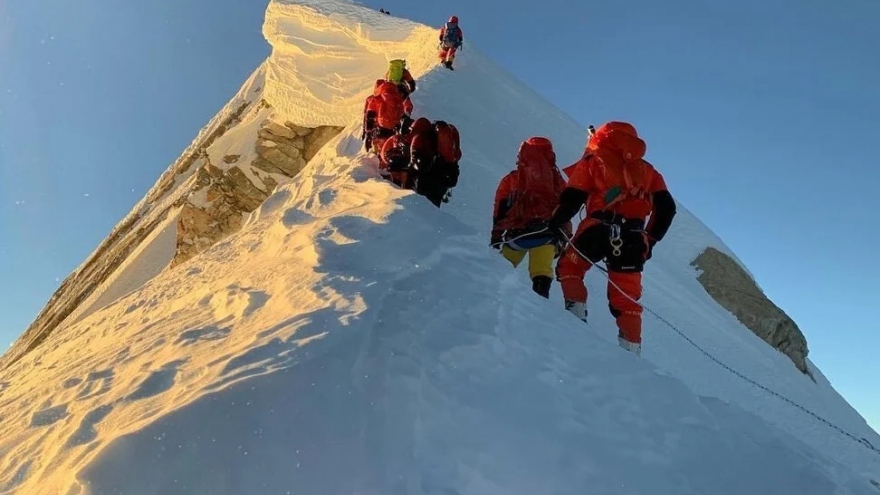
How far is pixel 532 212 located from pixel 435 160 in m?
2.19

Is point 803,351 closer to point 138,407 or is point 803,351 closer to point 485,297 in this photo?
point 485,297

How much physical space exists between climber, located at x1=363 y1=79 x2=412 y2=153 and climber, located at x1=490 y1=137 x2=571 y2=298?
398 cm

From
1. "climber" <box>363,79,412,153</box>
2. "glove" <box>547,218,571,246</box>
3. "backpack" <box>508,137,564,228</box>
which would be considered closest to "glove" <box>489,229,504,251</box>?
"backpack" <box>508,137,564,228</box>

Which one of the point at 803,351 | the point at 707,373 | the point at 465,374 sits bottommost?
the point at 465,374

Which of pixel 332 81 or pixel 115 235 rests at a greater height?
pixel 332 81

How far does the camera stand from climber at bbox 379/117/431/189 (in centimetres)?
788

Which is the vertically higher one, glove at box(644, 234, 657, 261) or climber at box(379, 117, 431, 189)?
glove at box(644, 234, 657, 261)

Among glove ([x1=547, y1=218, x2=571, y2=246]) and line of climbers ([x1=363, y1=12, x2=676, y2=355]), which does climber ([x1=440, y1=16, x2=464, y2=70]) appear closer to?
line of climbers ([x1=363, y1=12, x2=676, y2=355])

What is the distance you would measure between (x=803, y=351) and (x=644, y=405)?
11788 millimetres

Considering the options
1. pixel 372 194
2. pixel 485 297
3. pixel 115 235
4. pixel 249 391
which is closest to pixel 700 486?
pixel 485 297

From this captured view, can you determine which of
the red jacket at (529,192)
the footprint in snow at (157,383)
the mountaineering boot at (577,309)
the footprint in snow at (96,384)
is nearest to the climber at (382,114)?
the red jacket at (529,192)

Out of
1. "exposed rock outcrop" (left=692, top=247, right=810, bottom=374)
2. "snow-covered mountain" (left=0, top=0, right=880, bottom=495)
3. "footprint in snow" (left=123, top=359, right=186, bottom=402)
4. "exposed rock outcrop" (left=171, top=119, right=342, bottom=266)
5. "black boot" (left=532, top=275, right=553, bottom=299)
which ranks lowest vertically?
"exposed rock outcrop" (left=171, top=119, right=342, bottom=266)

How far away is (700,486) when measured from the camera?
262cm

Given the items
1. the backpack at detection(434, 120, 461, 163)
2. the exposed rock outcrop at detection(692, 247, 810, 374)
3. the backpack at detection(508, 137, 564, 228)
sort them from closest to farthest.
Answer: the backpack at detection(508, 137, 564, 228) < the backpack at detection(434, 120, 461, 163) < the exposed rock outcrop at detection(692, 247, 810, 374)
